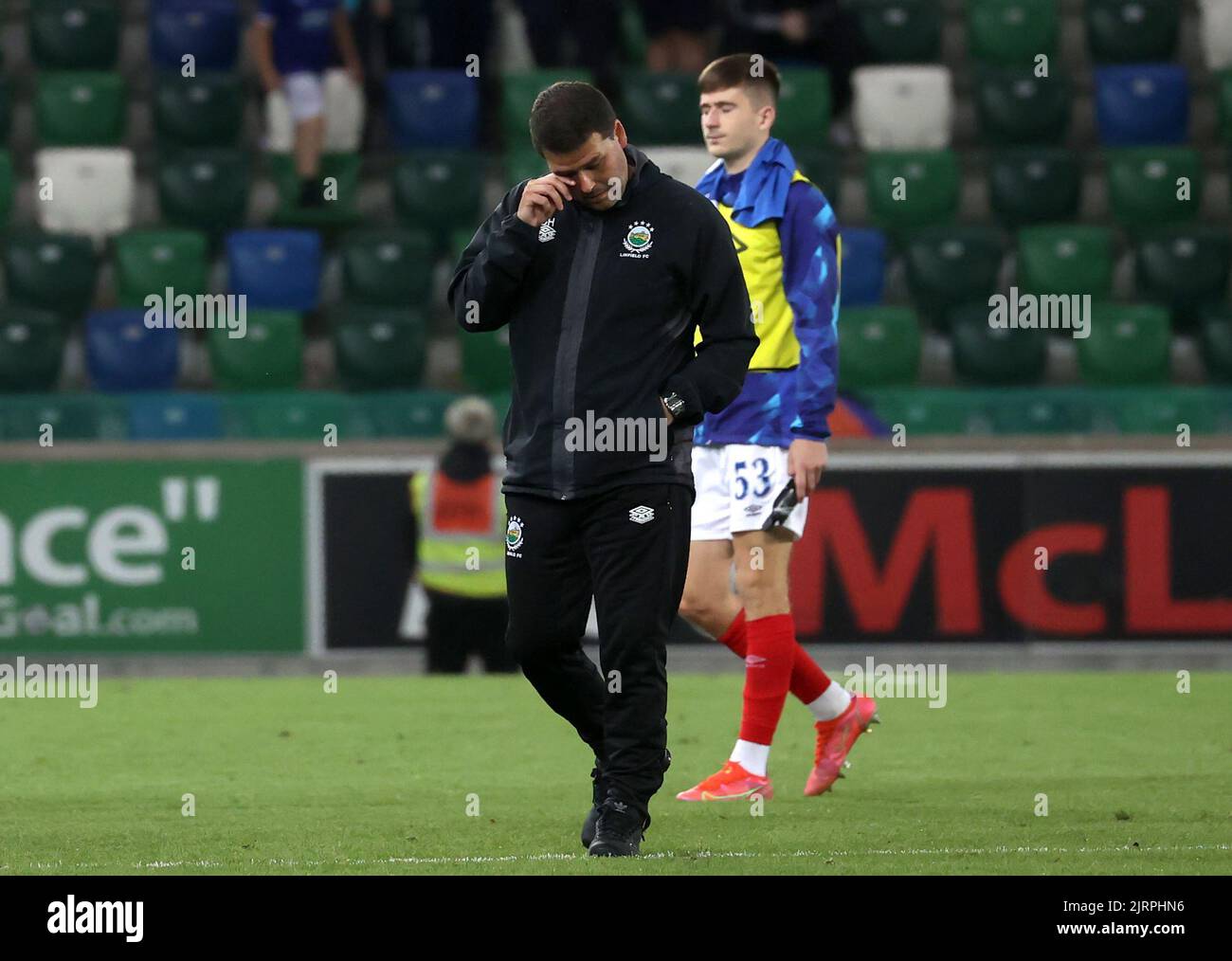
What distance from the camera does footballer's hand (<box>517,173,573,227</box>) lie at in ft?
18.5

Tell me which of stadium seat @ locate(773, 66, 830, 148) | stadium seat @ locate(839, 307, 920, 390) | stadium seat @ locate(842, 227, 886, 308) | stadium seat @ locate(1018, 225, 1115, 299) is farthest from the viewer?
stadium seat @ locate(773, 66, 830, 148)

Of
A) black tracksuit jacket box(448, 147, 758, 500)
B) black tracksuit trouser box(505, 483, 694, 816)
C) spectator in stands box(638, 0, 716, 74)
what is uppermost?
spectator in stands box(638, 0, 716, 74)

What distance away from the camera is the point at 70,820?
6.68 meters

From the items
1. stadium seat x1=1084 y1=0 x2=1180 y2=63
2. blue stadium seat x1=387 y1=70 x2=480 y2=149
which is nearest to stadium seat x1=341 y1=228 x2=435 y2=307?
blue stadium seat x1=387 y1=70 x2=480 y2=149

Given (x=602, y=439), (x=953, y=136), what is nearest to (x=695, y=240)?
(x=602, y=439)

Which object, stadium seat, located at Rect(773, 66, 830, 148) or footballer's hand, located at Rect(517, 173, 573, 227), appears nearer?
footballer's hand, located at Rect(517, 173, 573, 227)

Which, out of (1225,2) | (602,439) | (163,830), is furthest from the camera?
(1225,2)

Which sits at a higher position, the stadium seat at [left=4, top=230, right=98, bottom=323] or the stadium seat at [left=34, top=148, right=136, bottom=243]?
the stadium seat at [left=34, top=148, right=136, bottom=243]

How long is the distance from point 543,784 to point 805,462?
1519mm

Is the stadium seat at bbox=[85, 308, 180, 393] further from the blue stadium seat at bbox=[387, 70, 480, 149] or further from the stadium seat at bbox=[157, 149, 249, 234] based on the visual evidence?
the blue stadium seat at bbox=[387, 70, 480, 149]

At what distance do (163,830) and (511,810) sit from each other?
3.44 ft

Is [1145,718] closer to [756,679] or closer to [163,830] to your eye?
[756,679]

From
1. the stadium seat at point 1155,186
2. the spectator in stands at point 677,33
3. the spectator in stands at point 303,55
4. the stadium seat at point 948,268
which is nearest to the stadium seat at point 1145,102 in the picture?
the stadium seat at point 1155,186

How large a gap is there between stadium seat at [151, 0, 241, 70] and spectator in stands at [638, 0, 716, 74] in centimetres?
298
